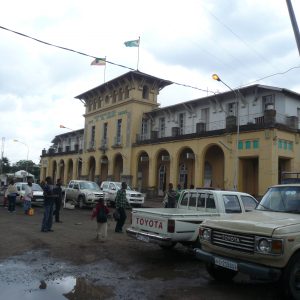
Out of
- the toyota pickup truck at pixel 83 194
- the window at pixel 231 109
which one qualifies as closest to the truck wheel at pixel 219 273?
the toyota pickup truck at pixel 83 194

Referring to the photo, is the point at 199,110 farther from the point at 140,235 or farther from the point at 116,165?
the point at 140,235

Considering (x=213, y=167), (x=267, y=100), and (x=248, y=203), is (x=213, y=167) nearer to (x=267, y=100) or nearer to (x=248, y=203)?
(x=267, y=100)

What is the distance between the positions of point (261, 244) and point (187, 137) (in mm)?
24985

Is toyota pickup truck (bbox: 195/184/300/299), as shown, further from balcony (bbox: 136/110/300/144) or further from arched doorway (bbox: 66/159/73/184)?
arched doorway (bbox: 66/159/73/184)

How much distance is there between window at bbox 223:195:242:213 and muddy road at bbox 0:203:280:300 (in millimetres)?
1535

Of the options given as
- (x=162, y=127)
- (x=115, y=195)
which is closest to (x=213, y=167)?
(x=162, y=127)

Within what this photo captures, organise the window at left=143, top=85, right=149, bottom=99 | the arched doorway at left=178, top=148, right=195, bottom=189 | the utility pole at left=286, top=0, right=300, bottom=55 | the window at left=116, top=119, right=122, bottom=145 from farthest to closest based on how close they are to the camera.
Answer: the window at left=116, top=119, right=122, bottom=145 → the window at left=143, top=85, right=149, bottom=99 → the arched doorway at left=178, top=148, right=195, bottom=189 → the utility pole at left=286, top=0, right=300, bottom=55

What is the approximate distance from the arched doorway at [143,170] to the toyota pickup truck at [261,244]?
2986 centimetres

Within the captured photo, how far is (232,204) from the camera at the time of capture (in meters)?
10.1

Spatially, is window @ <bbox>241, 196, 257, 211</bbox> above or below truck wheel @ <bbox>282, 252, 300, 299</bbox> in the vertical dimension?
above

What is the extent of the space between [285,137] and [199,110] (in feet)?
A: 30.4

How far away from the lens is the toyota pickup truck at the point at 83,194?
24.5m

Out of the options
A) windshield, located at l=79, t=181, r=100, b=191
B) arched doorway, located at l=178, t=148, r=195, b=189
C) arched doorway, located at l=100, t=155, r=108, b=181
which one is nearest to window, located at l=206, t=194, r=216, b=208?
windshield, located at l=79, t=181, r=100, b=191

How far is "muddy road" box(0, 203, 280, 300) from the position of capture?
635 cm
